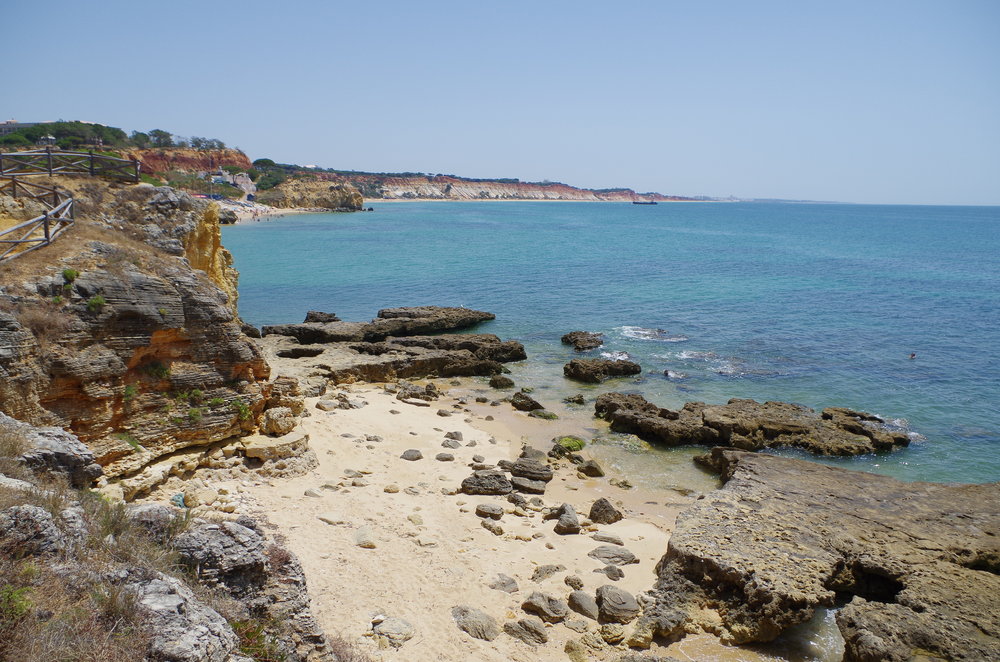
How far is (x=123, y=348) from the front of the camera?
1062 centimetres

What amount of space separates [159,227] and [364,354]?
1041cm

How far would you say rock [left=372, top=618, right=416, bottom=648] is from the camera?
7.88 m

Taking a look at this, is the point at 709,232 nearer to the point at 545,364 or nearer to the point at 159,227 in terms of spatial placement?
the point at 545,364

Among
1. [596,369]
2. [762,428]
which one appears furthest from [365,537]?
[596,369]

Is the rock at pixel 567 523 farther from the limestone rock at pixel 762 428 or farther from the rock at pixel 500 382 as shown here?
the rock at pixel 500 382

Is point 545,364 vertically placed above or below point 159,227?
below

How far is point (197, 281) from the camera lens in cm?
1184

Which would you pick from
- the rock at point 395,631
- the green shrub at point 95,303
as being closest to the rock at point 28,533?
the rock at point 395,631

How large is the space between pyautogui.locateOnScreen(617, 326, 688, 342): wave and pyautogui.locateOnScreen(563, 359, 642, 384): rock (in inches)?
220

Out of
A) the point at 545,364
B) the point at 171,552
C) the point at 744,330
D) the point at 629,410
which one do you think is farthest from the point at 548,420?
the point at 744,330

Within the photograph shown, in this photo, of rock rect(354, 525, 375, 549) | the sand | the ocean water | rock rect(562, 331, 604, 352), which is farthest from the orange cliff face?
rock rect(354, 525, 375, 549)

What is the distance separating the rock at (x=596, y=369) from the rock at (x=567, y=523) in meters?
10.8

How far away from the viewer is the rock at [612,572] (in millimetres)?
10007

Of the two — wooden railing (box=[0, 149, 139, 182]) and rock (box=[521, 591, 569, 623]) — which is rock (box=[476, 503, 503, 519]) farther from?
wooden railing (box=[0, 149, 139, 182])
